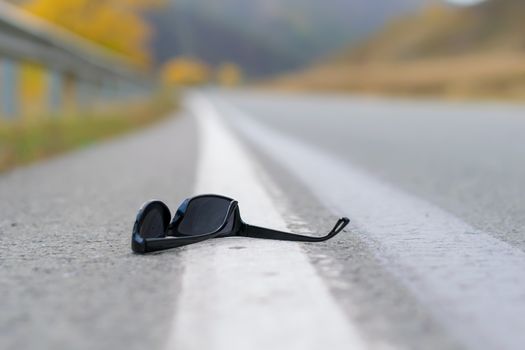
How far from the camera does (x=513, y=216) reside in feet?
12.1

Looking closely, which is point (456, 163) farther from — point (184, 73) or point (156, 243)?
point (184, 73)

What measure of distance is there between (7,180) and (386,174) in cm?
274

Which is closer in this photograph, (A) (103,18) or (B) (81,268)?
(B) (81,268)

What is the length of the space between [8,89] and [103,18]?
23.2 meters

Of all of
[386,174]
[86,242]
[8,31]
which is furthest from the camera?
[8,31]

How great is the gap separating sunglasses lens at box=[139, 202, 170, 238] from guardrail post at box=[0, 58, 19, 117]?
5.63 m

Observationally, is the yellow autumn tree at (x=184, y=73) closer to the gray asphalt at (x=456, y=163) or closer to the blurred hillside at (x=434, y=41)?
the blurred hillside at (x=434, y=41)

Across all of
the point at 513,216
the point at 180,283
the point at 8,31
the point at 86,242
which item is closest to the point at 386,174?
the point at 513,216

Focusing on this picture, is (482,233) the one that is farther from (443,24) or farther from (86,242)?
(443,24)

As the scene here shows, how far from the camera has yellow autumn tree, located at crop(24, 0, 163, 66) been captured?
2862cm

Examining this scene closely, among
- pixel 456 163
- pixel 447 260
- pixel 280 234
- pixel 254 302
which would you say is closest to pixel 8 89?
pixel 456 163

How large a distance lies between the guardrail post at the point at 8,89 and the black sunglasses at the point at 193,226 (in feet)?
18.3

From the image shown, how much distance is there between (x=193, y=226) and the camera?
9.73 ft

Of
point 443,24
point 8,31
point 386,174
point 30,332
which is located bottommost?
point 30,332
